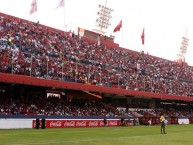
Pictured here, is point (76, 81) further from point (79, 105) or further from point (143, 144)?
→ point (143, 144)

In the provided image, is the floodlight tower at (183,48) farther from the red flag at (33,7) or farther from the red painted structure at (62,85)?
the red flag at (33,7)

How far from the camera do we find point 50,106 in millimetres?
41656

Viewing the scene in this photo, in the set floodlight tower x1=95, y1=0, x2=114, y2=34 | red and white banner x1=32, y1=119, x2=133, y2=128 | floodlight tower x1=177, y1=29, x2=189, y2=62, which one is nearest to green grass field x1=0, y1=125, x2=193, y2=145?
red and white banner x1=32, y1=119, x2=133, y2=128

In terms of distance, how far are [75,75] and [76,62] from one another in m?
3.63

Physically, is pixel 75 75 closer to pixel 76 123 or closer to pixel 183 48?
pixel 76 123

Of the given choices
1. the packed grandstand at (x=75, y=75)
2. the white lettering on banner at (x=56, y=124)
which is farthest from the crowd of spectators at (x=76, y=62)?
the white lettering on banner at (x=56, y=124)

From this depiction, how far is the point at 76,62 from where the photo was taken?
4772 centimetres

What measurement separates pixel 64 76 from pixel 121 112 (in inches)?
575

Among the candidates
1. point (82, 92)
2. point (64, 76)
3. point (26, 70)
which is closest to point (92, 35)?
point (82, 92)

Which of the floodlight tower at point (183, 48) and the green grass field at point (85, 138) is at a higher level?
the floodlight tower at point (183, 48)

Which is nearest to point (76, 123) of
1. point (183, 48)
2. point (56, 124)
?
point (56, 124)

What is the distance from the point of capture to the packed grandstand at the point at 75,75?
38.5 metres

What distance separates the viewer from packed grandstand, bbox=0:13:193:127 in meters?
38.5

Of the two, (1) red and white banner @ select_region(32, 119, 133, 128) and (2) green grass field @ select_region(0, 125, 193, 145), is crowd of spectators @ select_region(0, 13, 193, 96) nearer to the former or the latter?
(1) red and white banner @ select_region(32, 119, 133, 128)
